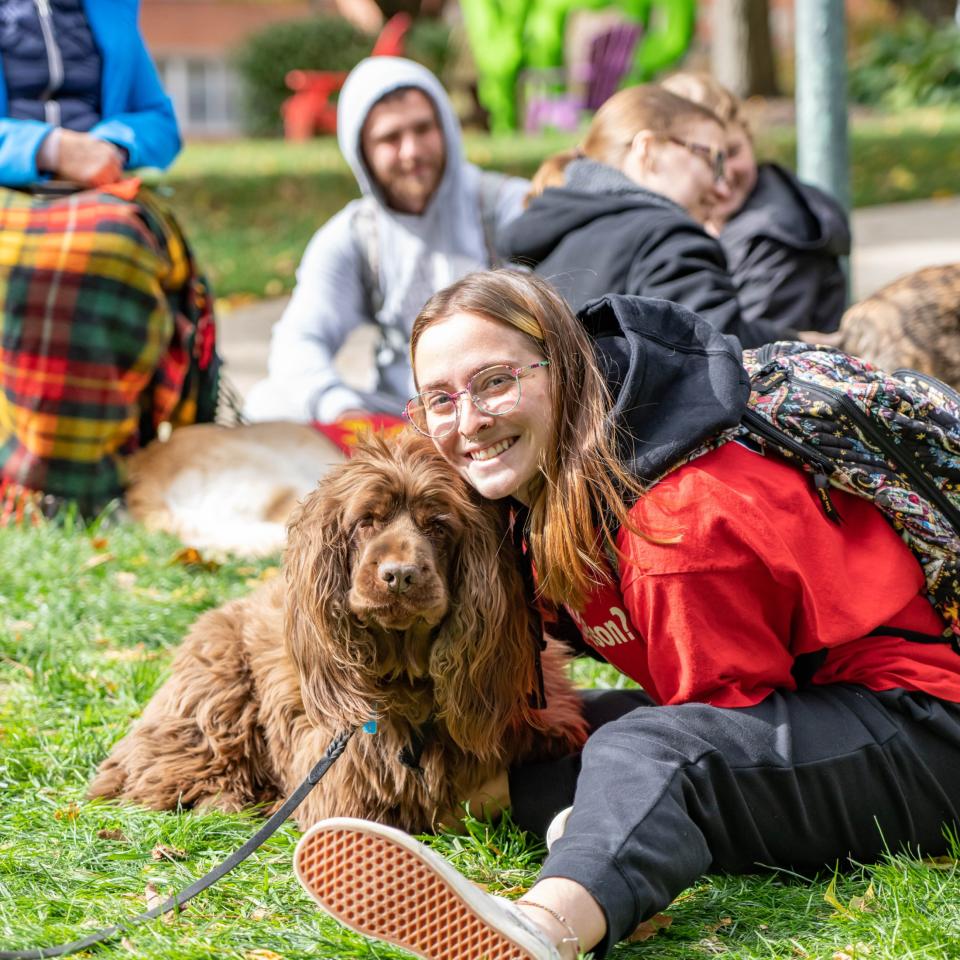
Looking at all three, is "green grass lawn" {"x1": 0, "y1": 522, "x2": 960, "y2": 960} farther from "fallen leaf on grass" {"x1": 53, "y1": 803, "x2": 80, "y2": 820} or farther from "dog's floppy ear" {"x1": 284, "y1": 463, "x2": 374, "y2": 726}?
"dog's floppy ear" {"x1": 284, "y1": 463, "x2": 374, "y2": 726}

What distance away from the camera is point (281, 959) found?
2.48 m

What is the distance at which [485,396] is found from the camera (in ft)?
9.05

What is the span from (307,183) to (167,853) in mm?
10882

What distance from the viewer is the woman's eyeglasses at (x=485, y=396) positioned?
2742mm

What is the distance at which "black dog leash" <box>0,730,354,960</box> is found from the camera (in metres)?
2.48

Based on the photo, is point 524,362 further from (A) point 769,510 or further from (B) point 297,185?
(B) point 297,185

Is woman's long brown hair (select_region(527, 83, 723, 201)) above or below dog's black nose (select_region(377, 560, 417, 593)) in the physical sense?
above

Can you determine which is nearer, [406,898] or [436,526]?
[406,898]

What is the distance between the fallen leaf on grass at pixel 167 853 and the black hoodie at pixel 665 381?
1302mm

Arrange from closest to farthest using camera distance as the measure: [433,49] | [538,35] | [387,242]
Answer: [387,242] → [538,35] → [433,49]

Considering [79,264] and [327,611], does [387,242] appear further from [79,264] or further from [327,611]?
[327,611]

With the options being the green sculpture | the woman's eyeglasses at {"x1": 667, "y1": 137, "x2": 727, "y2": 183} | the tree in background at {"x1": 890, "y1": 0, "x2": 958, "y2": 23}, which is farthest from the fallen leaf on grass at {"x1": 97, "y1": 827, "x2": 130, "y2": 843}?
the tree in background at {"x1": 890, "y1": 0, "x2": 958, "y2": 23}

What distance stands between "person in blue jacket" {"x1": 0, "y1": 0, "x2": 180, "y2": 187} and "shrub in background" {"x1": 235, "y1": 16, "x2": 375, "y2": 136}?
54.9 feet

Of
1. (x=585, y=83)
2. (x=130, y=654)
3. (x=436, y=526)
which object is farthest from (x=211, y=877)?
(x=585, y=83)
